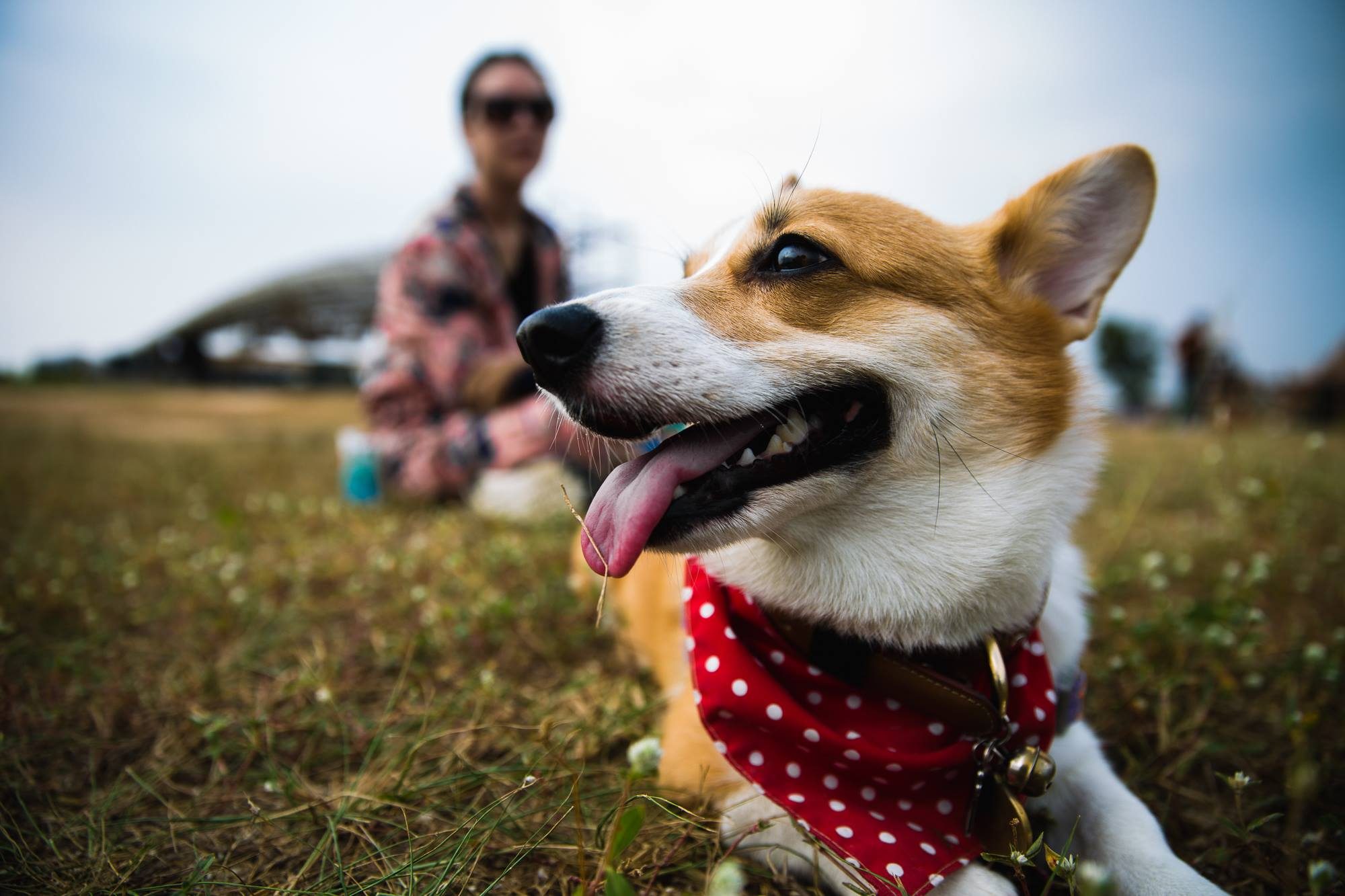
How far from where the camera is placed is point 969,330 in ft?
5.24

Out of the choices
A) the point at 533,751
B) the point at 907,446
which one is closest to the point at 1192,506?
the point at 907,446

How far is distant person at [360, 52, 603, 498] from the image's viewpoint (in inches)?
178

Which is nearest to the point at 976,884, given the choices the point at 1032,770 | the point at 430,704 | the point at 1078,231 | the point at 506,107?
the point at 1032,770

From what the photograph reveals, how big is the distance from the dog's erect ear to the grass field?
104cm

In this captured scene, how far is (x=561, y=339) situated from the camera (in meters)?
1.40

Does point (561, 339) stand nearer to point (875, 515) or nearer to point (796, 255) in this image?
point (796, 255)

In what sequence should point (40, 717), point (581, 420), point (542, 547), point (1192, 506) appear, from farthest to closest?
point (1192, 506) → point (542, 547) → point (40, 717) → point (581, 420)

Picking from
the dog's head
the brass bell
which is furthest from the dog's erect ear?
the brass bell

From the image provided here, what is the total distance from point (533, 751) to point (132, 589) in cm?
219

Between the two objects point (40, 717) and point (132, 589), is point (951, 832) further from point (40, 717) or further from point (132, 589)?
point (132, 589)

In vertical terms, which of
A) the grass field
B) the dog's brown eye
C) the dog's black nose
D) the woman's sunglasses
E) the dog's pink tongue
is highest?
the woman's sunglasses

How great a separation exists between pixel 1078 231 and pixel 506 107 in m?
4.11

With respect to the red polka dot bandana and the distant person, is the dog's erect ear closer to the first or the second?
the red polka dot bandana

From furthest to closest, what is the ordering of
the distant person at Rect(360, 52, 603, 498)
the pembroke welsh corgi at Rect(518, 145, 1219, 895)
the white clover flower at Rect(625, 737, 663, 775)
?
the distant person at Rect(360, 52, 603, 498), the pembroke welsh corgi at Rect(518, 145, 1219, 895), the white clover flower at Rect(625, 737, 663, 775)
